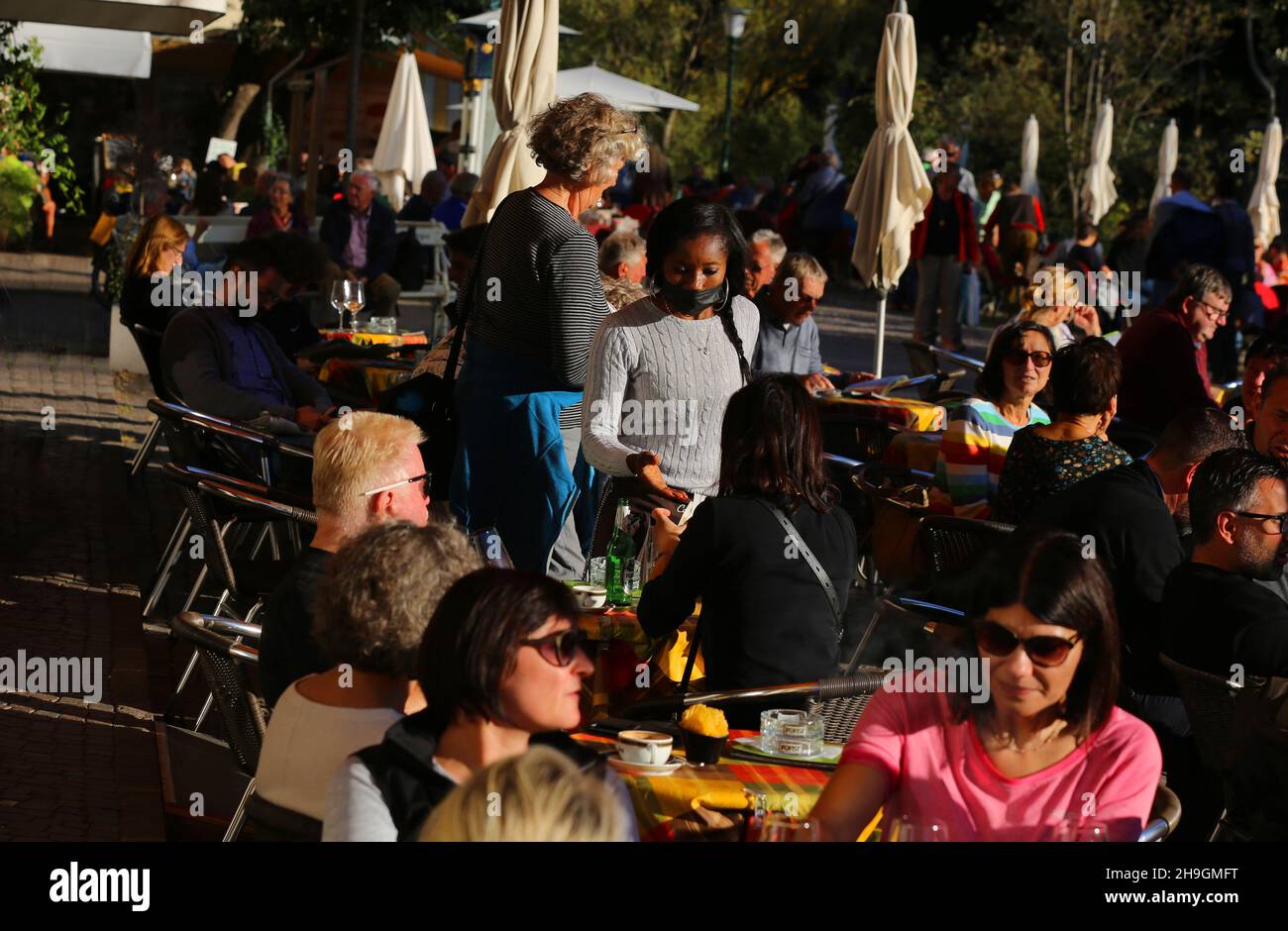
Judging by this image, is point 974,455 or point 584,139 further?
point 974,455

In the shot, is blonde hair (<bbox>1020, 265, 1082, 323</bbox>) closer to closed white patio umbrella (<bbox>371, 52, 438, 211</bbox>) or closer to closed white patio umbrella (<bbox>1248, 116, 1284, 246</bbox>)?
closed white patio umbrella (<bbox>371, 52, 438, 211</bbox>)

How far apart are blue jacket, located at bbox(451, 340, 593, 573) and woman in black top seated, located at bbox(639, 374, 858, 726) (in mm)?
1411

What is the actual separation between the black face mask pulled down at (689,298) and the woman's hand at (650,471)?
1.83 ft

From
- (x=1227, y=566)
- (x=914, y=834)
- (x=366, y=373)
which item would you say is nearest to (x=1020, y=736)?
(x=914, y=834)

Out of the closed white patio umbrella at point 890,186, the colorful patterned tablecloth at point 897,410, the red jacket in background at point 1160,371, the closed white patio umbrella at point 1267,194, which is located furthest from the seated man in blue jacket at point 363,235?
the closed white patio umbrella at point 1267,194

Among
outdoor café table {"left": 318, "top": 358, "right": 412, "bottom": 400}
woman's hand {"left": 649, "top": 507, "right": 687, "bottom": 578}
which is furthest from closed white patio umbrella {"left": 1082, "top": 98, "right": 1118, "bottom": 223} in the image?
woman's hand {"left": 649, "top": 507, "right": 687, "bottom": 578}

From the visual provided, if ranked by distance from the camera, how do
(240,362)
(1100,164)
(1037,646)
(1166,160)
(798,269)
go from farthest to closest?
(1166,160), (1100,164), (798,269), (240,362), (1037,646)

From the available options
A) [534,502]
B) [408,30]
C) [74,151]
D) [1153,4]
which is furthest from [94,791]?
[74,151]

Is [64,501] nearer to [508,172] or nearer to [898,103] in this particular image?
[508,172]

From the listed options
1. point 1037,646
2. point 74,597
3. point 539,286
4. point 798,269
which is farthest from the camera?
point 798,269

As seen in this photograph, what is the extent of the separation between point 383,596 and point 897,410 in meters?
5.98

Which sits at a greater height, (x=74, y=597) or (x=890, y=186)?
(x=890, y=186)

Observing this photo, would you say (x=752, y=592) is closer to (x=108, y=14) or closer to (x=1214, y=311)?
(x=1214, y=311)

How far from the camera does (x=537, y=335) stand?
19.4ft
